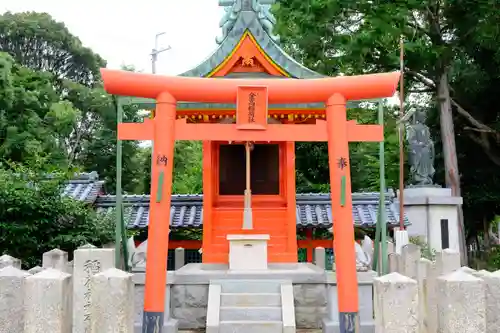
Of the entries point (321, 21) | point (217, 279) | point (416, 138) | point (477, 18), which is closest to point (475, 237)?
point (416, 138)

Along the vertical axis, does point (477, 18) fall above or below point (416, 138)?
above

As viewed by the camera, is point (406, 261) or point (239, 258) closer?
point (406, 261)

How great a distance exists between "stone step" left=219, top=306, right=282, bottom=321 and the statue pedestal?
9605 millimetres

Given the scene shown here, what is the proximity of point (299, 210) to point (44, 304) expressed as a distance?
881cm

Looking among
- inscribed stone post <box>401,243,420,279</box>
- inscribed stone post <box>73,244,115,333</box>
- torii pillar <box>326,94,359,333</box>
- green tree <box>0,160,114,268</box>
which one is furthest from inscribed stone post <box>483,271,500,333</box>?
green tree <box>0,160,114,268</box>

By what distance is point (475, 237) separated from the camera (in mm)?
23422

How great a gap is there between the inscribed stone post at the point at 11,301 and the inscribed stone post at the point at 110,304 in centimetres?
73

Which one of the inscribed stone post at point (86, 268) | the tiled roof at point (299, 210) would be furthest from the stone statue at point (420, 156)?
the inscribed stone post at point (86, 268)

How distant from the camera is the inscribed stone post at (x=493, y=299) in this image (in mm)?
4672

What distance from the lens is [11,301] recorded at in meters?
4.64

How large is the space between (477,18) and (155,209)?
14093 mm

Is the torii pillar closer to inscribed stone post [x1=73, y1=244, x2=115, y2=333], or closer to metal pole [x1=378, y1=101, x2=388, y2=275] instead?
metal pole [x1=378, y1=101, x2=388, y2=275]

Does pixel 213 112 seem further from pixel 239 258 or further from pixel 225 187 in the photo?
pixel 239 258

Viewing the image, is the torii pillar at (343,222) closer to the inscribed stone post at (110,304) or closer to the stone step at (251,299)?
the stone step at (251,299)
